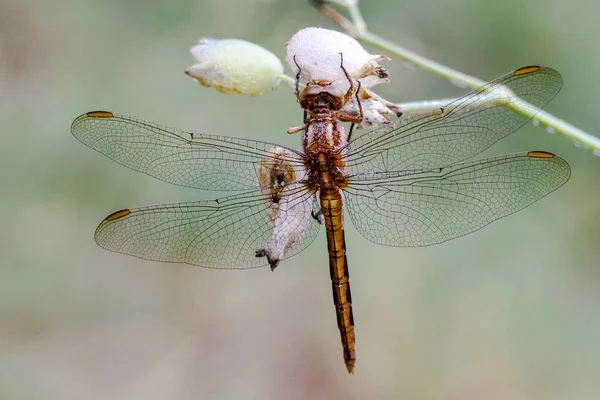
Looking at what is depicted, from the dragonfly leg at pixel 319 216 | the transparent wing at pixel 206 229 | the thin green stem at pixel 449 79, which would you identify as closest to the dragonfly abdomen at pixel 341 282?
the dragonfly leg at pixel 319 216

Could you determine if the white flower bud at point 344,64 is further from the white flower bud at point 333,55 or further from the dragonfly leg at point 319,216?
the dragonfly leg at point 319,216

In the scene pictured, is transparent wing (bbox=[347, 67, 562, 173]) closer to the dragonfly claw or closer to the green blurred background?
the dragonfly claw

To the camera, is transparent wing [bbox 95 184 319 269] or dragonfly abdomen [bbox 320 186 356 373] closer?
transparent wing [bbox 95 184 319 269]

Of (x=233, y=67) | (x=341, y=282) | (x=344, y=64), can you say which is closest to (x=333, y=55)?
(x=344, y=64)

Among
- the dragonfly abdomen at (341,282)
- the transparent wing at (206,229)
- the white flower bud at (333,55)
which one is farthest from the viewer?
the dragonfly abdomen at (341,282)

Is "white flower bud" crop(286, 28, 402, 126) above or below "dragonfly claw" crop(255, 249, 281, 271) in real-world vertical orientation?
above

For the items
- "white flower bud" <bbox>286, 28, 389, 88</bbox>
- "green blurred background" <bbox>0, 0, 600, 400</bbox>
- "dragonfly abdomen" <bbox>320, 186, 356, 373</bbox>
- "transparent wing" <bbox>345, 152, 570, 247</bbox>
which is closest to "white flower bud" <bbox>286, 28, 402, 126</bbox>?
"white flower bud" <bbox>286, 28, 389, 88</bbox>

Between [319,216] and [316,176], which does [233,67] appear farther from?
[319,216]
